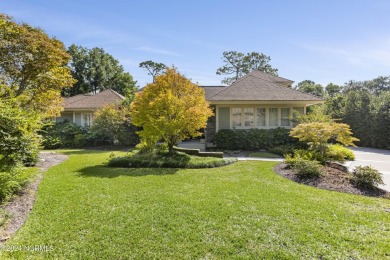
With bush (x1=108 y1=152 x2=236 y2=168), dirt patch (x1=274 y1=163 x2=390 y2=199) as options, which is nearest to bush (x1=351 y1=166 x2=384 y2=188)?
dirt patch (x1=274 y1=163 x2=390 y2=199)

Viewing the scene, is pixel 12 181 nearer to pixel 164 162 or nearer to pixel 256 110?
pixel 164 162

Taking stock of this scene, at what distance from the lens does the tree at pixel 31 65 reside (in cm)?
878

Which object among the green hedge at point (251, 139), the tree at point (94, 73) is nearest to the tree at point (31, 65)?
the green hedge at point (251, 139)

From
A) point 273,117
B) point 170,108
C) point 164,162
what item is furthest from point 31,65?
point 273,117

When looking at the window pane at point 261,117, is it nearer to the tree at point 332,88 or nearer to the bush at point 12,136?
the bush at point 12,136

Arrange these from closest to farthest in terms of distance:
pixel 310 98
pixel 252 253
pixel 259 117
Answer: pixel 252 253 < pixel 310 98 < pixel 259 117

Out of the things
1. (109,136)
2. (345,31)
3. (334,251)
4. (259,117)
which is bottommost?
(334,251)

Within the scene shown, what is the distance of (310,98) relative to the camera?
45.6ft

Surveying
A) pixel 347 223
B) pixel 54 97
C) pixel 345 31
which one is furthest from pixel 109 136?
pixel 345 31

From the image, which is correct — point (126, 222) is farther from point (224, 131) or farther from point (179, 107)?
point (224, 131)

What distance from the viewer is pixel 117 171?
27.3 ft

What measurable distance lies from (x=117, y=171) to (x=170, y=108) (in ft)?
11.1

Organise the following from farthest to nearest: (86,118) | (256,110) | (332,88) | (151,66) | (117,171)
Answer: (332,88) → (151,66) → (86,118) → (256,110) → (117,171)

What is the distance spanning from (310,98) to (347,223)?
11.4 metres
